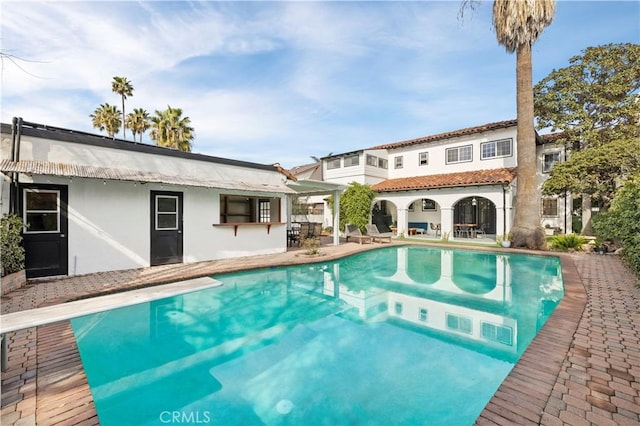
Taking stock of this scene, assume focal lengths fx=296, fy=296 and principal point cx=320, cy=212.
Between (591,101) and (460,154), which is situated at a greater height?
(591,101)

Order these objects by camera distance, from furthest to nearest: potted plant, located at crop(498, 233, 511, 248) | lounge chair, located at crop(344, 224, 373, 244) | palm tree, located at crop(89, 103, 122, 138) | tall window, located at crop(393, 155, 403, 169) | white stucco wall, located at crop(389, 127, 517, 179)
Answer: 1. palm tree, located at crop(89, 103, 122, 138)
2. tall window, located at crop(393, 155, 403, 169)
3. white stucco wall, located at crop(389, 127, 517, 179)
4. lounge chair, located at crop(344, 224, 373, 244)
5. potted plant, located at crop(498, 233, 511, 248)

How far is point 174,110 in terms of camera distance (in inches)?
1198

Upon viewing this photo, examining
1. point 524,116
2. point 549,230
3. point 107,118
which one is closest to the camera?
point 524,116

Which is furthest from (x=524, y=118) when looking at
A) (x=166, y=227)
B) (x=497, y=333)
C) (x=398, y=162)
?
(x=166, y=227)

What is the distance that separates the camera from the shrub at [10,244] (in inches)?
277

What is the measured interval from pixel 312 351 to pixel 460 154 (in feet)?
66.8

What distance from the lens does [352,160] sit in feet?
80.1

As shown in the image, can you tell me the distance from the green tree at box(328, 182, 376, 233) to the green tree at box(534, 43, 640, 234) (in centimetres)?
1051

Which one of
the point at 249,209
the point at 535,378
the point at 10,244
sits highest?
the point at 249,209

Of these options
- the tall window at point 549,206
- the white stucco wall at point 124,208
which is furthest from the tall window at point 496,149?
the white stucco wall at point 124,208

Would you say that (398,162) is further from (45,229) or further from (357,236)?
(45,229)

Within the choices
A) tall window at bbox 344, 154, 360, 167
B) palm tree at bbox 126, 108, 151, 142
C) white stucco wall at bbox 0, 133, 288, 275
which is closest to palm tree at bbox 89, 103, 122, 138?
palm tree at bbox 126, 108, 151, 142

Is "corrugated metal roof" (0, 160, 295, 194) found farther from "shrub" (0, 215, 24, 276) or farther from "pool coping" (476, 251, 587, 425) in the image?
"pool coping" (476, 251, 587, 425)

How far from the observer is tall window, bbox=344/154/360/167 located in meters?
24.0
